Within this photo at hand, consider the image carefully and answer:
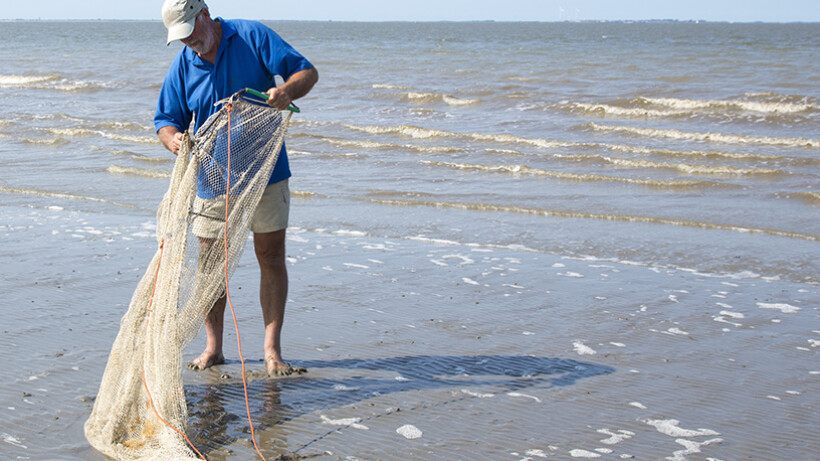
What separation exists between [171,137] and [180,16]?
596 millimetres

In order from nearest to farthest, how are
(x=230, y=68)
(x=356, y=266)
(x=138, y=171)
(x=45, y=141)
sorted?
(x=230, y=68), (x=356, y=266), (x=138, y=171), (x=45, y=141)

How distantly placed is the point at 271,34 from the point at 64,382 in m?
2.04

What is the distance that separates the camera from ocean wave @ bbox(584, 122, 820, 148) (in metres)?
15.5

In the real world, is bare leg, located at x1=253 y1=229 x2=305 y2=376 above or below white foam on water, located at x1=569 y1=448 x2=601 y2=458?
above

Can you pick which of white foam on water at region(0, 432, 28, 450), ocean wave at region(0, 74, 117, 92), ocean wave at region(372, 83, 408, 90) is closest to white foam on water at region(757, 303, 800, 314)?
white foam on water at region(0, 432, 28, 450)

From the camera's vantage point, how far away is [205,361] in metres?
4.54

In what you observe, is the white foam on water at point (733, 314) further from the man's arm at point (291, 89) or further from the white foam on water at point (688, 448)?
the man's arm at point (291, 89)

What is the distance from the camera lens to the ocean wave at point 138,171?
472 inches

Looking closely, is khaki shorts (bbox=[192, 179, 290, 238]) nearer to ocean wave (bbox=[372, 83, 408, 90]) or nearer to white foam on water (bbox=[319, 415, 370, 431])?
white foam on water (bbox=[319, 415, 370, 431])

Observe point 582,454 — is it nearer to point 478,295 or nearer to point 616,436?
point 616,436

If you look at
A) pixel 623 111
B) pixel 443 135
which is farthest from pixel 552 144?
pixel 623 111

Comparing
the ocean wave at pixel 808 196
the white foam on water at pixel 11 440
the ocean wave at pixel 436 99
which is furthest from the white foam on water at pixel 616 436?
the ocean wave at pixel 436 99

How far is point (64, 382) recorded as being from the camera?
4367mm

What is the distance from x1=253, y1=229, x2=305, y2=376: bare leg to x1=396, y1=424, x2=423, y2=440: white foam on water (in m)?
0.87
